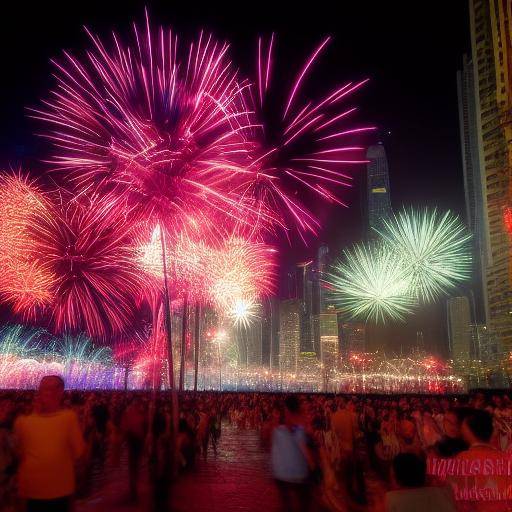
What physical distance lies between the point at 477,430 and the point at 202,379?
9247 centimetres

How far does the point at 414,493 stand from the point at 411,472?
11 centimetres

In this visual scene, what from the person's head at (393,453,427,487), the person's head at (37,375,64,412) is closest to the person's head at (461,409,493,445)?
the person's head at (393,453,427,487)

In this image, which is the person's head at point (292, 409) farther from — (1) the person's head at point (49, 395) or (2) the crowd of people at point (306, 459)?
(1) the person's head at point (49, 395)

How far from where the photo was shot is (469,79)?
7412 centimetres

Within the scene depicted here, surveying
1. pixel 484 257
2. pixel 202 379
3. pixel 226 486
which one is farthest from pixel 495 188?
pixel 202 379

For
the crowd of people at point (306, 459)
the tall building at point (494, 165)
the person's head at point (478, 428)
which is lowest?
the crowd of people at point (306, 459)

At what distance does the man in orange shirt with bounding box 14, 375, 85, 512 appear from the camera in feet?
12.0

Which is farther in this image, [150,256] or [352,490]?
[150,256]

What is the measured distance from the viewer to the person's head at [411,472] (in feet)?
9.88

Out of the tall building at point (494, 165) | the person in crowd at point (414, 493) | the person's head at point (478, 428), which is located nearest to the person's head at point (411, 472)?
the person in crowd at point (414, 493)

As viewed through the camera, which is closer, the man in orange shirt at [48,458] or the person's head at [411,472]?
the person's head at [411,472]

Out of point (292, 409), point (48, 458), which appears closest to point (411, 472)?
point (48, 458)

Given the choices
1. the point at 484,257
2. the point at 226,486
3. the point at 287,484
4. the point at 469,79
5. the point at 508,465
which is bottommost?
the point at 226,486

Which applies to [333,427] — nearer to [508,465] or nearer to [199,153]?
[508,465]
